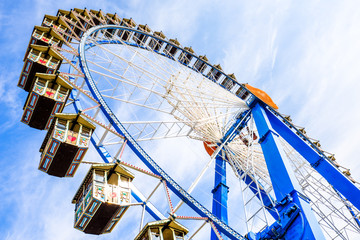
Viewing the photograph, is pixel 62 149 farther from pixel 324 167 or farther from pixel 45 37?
pixel 324 167

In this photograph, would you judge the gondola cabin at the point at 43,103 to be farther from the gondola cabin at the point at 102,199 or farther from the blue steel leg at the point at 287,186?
the blue steel leg at the point at 287,186

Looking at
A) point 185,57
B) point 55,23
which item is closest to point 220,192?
point 185,57

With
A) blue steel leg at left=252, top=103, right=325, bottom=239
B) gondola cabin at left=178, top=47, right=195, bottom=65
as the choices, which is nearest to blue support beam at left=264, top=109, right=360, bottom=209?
blue steel leg at left=252, top=103, right=325, bottom=239

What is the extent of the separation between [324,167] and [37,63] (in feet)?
37.6

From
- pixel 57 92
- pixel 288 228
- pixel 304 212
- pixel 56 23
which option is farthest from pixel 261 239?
pixel 56 23

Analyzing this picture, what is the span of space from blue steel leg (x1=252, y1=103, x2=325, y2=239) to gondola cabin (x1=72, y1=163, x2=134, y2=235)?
4329 millimetres

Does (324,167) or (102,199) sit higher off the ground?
(324,167)

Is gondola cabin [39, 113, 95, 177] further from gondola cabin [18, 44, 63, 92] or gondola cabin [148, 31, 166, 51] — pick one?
gondola cabin [148, 31, 166, 51]

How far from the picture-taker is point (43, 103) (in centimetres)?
969

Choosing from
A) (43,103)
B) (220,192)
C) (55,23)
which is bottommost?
(220,192)

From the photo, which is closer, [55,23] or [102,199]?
[102,199]

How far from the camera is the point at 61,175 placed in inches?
336

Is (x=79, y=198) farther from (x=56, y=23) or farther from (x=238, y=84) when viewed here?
(x=238, y=84)

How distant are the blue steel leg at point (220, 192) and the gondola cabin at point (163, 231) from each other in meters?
3.99
